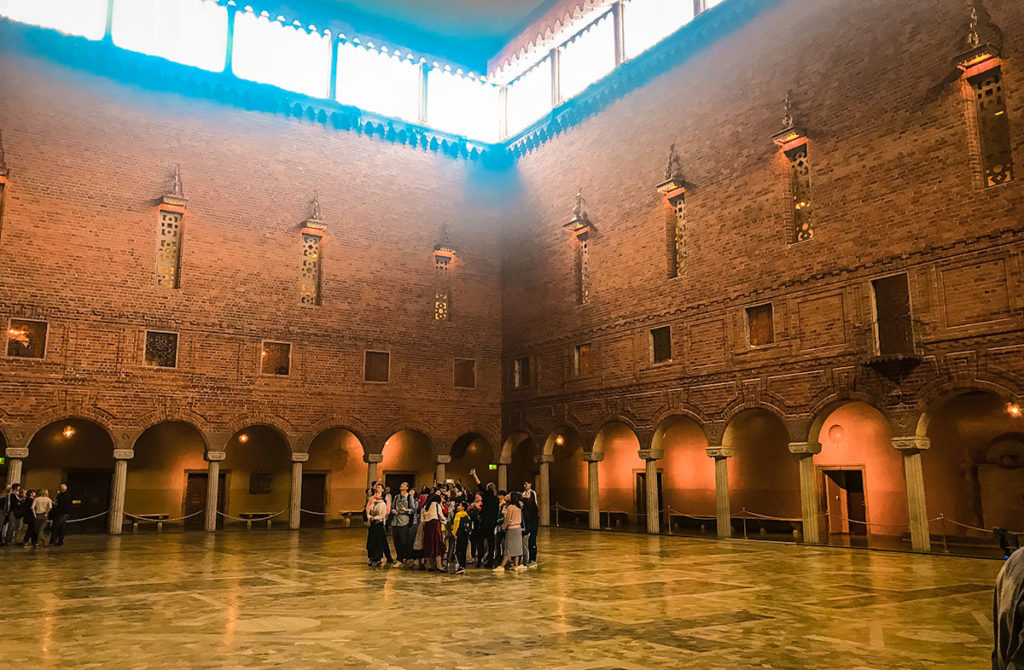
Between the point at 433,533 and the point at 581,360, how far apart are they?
41.3 ft

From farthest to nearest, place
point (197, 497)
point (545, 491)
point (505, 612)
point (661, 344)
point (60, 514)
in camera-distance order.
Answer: point (545, 491) → point (197, 497) → point (661, 344) → point (60, 514) → point (505, 612)

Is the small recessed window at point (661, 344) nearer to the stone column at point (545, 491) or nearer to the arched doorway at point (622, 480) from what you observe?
the arched doorway at point (622, 480)

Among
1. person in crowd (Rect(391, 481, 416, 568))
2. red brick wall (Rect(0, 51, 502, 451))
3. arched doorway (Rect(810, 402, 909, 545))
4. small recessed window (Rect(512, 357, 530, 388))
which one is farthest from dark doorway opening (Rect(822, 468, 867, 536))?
person in crowd (Rect(391, 481, 416, 568))

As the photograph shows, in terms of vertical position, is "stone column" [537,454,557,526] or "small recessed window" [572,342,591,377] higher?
"small recessed window" [572,342,591,377]

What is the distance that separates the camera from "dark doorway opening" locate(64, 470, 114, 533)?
25.0m

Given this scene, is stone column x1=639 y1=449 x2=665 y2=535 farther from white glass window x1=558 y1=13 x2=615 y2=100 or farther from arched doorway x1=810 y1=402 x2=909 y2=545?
white glass window x1=558 y1=13 x2=615 y2=100

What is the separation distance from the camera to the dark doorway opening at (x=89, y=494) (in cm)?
2495

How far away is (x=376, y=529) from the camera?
48.9 feet

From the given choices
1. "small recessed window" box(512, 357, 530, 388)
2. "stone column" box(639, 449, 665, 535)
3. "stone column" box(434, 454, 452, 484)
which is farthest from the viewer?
"small recessed window" box(512, 357, 530, 388)

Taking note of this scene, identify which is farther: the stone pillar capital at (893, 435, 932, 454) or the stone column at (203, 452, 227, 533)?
the stone column at (203, 452, 227, 533)

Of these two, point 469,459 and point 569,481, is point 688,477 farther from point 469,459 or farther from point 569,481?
point 469,459

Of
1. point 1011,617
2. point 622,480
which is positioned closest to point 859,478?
point 622,480

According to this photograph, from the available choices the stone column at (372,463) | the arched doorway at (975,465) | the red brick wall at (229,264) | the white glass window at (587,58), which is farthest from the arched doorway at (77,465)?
the arched doorway at (975,465)

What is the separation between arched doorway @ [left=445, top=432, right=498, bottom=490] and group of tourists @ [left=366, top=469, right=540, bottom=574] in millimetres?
15010
